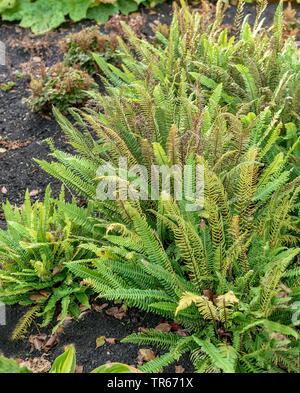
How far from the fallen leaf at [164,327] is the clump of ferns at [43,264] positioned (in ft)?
1.39

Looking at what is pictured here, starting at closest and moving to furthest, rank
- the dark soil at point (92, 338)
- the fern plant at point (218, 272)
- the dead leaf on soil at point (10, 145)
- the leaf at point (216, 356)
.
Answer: the leaf at point (216, 356), the fern plant at point (218, 272), the dark soil at point (92, 338), the dead leaf on soil at point (10, 145)

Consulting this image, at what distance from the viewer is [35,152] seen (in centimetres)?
459

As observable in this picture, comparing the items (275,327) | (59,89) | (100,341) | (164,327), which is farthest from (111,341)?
(59,89)

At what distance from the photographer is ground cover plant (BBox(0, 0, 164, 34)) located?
5945 millimetres

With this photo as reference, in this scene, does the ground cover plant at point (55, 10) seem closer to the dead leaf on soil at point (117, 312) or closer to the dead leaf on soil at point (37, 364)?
the dead leaf on soil at point (117, 312)

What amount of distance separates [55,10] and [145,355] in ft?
13.4

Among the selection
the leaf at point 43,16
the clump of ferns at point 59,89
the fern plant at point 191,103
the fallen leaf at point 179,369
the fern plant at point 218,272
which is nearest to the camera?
the fern plant at point 218,272

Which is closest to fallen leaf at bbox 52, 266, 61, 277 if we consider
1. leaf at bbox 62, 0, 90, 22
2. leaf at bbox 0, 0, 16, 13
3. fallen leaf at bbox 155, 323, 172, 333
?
fallen leaf at bbox 155, 323, 172, 333

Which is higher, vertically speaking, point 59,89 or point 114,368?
point 59,89

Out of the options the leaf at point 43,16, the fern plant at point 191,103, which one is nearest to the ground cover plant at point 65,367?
the fern plant at point 191,103

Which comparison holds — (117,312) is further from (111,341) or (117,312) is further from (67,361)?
(67,361)

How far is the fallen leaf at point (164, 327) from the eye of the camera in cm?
322

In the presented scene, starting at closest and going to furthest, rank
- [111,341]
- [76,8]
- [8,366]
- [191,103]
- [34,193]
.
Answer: [8,366], [111,341], [191,103], [34,193], [76,8]

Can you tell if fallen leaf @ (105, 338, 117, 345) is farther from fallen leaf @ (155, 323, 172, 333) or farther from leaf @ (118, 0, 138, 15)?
leaf @ (118, 0, 138, 15)
